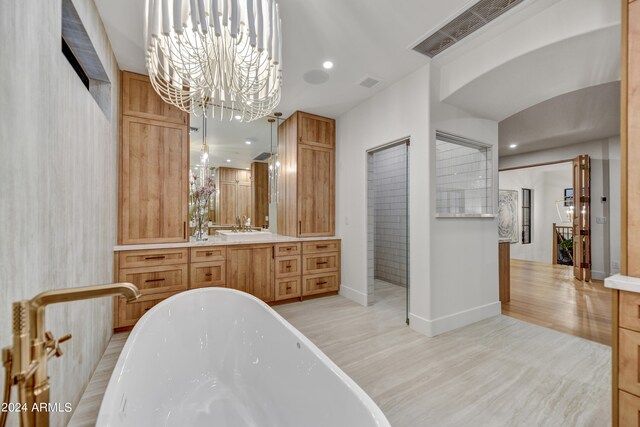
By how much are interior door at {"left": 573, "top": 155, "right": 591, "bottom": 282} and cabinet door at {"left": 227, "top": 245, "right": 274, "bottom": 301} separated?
5.68 m

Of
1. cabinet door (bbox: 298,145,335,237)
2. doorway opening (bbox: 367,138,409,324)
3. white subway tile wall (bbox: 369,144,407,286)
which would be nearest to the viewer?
cabinet door (bbox: 298,145,335,237)

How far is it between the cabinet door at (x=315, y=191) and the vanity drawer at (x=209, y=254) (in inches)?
42.2

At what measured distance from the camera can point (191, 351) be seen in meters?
1.89

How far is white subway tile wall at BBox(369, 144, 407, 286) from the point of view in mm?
4281

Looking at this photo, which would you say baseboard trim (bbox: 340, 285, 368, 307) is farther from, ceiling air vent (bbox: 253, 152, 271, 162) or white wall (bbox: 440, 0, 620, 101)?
white wall (bbox: 440, 0, 620, 101)

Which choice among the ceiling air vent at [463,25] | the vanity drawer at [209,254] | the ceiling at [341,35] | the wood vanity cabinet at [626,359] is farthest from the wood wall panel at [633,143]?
the vanity drawer at [209,254]

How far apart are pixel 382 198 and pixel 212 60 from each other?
12.0 feet

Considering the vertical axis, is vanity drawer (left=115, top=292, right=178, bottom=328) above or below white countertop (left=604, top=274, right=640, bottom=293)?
below

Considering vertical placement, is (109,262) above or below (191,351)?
above

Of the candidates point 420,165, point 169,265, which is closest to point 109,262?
point 169,265

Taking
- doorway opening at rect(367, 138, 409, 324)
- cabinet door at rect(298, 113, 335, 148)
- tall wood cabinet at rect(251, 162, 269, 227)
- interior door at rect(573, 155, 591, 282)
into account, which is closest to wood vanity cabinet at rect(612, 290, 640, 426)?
doorway opening at rect(367, 138, 409, 324)

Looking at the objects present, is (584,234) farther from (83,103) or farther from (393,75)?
(83,103)

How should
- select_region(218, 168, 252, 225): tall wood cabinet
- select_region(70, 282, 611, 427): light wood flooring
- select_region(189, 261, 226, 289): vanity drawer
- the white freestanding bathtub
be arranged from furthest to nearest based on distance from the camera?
select_region(218, 168, 252, 225): tall wood cabinet < select_region(189, 261, 226, 289): vanity drawer < select_region(70, 282, 611, 427): light wood flooring < the white freestanding bathtub

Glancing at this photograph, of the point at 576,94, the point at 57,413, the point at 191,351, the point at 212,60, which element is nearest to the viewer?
the point at 57,413
